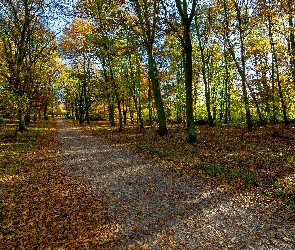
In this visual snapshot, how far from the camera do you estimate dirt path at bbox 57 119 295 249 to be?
5.46 metres

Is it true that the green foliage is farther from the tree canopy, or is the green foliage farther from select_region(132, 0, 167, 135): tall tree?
select_region(132, 0, 167, 135): tall tree

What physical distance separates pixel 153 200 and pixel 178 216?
1.30 meters

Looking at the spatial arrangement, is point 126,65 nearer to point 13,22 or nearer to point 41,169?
point 13,22

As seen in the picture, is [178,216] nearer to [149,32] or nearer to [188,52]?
[188,52]

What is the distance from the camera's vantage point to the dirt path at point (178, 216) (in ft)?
17.9

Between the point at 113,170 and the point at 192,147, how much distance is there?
17.7ft

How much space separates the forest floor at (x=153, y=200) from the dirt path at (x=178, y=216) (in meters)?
0.02

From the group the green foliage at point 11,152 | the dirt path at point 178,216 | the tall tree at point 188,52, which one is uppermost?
the tall tree at point 188,52

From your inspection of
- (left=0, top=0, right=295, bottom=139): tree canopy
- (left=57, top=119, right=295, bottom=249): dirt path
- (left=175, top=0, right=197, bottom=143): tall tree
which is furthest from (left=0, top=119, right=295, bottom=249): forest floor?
(left=0, top=0, right=295, bottom=139): tree canopy

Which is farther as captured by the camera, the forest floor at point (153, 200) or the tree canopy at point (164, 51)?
the tree canopy at point (164, 51)

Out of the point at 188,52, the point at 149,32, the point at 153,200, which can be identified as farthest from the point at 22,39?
the point at 153,200

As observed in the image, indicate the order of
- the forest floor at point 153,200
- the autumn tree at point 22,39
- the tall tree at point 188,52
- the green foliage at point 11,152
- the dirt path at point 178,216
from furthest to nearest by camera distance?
1. the autumn tree at point 22,39
2. the tall tree at point 188,52
3. the green foliage at point 11,152
4. the forest floor at point 153,200
5. the dirt path at point 178,216

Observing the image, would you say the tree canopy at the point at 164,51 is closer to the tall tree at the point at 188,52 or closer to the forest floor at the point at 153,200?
the tall tree at the point at 188,52

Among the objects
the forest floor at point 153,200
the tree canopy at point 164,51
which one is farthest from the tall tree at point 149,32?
the forest floor at point 153,200
